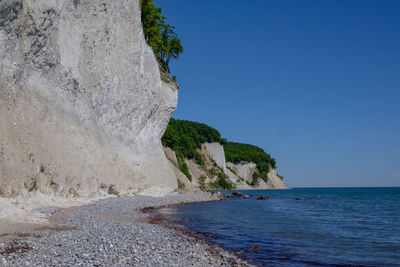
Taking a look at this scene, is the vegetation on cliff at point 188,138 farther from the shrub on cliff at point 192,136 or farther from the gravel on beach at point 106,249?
the gravel on beach at point 106,249

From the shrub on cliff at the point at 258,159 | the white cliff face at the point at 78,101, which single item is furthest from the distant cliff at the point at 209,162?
the white cliff face at the point at 78,101

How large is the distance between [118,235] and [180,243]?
178 centimetres

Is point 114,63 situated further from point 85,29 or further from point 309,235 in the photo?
point 309,235

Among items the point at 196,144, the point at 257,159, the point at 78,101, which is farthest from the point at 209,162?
the point at 78,101

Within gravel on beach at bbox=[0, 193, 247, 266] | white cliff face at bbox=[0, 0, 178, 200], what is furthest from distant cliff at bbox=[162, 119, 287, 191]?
gravel on beach at bbox=[0, 193, 247, 266]

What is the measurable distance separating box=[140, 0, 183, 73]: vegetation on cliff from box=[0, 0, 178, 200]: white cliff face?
7.00m

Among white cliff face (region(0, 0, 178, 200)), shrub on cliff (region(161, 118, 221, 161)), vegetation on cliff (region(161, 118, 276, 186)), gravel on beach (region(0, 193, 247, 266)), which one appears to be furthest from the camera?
shrub on cliff (region(161, 118, 221, 161))

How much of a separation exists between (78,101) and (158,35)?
2152cm

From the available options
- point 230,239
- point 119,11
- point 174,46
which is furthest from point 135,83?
point 230,239

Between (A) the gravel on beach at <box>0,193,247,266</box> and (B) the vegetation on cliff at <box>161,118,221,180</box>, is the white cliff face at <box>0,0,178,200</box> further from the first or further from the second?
(B) the vegetation on cliff at <box>161,118,221,180</box>

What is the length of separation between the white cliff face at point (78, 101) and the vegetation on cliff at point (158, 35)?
7.00m

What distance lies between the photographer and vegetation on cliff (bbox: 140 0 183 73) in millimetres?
39219

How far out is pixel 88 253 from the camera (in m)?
7.22

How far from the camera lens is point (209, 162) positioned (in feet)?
257
